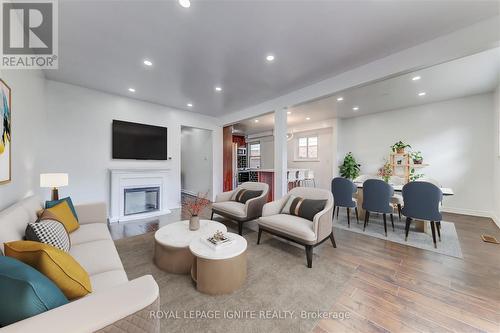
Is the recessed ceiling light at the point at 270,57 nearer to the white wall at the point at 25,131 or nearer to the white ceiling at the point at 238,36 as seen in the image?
the white ceiling at the point at 238,36

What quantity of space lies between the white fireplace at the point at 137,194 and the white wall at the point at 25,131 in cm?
125

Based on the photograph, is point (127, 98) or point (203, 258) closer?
point (203, 258)

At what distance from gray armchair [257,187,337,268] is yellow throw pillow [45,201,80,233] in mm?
2271

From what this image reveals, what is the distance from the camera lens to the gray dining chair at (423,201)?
2.73m

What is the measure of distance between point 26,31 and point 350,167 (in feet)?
24.5

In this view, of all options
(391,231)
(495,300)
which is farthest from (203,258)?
(391,231)

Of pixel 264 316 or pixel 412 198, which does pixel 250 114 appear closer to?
pixel 412 198

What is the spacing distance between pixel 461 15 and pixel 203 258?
3.68m

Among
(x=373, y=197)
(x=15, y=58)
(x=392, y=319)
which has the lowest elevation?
(x=392, y=319)

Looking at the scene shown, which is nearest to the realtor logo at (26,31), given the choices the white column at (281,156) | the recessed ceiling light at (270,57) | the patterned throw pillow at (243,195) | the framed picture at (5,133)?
the framed picture at (5,133)

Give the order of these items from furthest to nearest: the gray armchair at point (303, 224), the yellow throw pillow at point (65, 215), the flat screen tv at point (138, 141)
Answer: the flat screen tv at point (138, 141) → the gray armchair at point (303, 224) → the yellow throw pillow at point (65, 215)

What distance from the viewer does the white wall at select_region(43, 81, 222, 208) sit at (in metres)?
3.63

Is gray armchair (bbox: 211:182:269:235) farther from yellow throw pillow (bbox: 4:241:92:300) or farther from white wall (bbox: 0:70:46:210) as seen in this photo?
white wall (bbox: 0:70:46:210)

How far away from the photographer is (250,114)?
5105 millimetres
